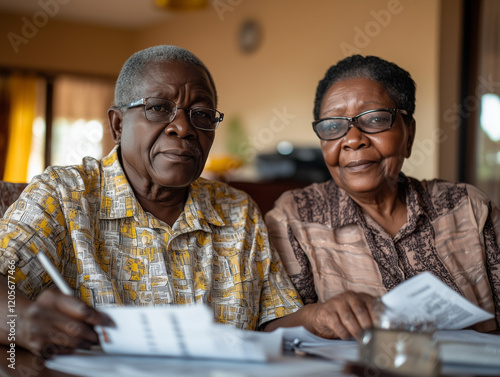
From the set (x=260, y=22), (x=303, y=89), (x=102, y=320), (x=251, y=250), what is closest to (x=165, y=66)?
(x=251, y=250)

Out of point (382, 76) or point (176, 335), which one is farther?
point (382, 76)

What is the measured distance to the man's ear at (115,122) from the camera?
5.15ft

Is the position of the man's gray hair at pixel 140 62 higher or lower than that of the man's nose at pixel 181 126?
higher

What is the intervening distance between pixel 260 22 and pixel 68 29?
128 inches

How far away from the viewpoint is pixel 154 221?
1474 mm

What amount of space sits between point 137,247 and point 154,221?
0.08m

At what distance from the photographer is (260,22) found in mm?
6289

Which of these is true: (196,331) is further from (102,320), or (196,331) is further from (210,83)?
(210,83)

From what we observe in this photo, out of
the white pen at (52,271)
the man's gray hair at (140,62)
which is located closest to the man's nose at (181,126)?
the man's gray hair at (140,62)

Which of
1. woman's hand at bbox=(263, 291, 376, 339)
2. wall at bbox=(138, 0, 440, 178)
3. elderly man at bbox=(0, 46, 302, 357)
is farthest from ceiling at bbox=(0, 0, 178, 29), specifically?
woman's hand at bbox=(263, 291, 376, 339)

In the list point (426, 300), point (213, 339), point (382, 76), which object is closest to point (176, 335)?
point (213, 339)

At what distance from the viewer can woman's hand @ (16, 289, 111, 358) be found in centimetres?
96

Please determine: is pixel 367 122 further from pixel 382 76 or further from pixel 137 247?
pixel 137 247

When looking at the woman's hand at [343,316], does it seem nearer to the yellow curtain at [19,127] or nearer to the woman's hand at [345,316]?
the woman's hand at [345,316]
